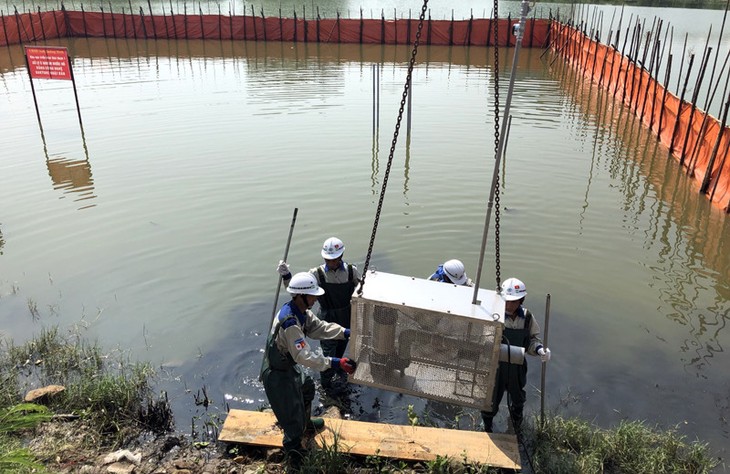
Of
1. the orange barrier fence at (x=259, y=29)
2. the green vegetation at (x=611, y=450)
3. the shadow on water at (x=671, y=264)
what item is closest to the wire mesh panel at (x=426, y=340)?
the green vegetation at (x=611, y=450)

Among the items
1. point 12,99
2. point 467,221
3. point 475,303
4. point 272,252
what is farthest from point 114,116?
point 475,303

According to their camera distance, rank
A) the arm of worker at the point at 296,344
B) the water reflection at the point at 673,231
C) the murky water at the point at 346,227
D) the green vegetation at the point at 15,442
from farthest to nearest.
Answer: the water reflection at the point at 673,231 → the murky water at the point at 346,227 → the arm of worker at the point at 296,344 → the green vegetation at the point at 15,442

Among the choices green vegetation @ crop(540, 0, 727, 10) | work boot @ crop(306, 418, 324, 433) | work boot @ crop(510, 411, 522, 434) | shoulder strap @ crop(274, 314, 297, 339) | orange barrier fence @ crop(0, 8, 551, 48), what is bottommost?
work boot @ crop(510, 411, 522, 434)

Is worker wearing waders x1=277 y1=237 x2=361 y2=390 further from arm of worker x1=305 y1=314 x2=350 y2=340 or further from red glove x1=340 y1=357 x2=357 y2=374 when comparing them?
red glove x1=340 y1=357 x2=357 y2=374

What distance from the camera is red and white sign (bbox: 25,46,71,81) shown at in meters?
16.1

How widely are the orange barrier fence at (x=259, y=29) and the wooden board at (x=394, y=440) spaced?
3271 centimetres

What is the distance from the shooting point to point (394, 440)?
17.9ft

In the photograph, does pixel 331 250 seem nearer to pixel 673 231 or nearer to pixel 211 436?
pixel 211 436

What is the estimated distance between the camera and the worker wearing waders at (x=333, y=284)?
653cm

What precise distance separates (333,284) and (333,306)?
0.32 m

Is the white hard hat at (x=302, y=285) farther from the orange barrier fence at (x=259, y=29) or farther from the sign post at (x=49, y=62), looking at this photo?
the orange barrier fence at (x=259, y=29)

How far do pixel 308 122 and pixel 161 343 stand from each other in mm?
12114

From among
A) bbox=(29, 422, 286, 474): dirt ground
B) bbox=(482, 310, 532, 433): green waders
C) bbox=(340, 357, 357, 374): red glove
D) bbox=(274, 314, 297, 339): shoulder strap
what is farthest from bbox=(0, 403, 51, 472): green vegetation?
bbox=(482, 310, 532, 433): green waders

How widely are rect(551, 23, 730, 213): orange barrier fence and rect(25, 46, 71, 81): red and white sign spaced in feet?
57.5
